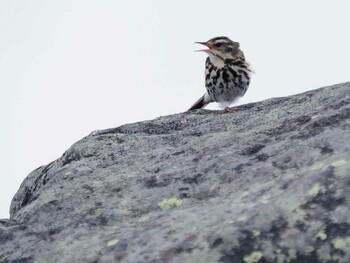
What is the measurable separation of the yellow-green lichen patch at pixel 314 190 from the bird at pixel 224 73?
6.52 metres

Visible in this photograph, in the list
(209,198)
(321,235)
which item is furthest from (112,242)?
(321,235)

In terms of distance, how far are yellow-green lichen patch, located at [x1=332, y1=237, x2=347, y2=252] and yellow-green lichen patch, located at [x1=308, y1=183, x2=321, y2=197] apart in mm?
413

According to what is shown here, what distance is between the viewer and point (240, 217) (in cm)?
429

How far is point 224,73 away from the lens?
36.1 feet

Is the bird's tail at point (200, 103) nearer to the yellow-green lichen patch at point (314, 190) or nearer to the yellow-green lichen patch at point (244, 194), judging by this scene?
the yellow-green lichen patch at point (244, 194)

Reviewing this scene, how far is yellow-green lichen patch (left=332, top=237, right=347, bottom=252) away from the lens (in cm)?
382

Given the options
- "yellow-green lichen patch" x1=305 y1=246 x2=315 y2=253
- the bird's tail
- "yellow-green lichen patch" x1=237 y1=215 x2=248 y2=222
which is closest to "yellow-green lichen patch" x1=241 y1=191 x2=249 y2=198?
"yellow-green lichen patch" x1=237 y1=215 x2=248 y2=222

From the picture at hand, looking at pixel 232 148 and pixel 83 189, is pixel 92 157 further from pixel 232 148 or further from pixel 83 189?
pixel 232 148

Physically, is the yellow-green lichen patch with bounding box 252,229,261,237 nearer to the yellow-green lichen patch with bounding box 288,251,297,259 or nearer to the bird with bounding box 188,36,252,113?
the yellow-green lichen patch with bounding box 288,251,297,259

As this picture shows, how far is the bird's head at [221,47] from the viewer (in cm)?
1115

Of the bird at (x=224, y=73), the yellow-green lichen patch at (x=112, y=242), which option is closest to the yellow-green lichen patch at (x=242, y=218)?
the yellow-green lichen patch at (x=112, y=242)

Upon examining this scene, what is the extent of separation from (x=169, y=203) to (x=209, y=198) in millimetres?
273

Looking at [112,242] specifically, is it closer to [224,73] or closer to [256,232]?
[256,232]

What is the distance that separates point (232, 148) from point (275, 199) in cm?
118
